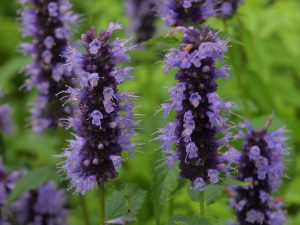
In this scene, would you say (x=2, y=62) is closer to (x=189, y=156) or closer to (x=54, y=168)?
(x=54, y=168)

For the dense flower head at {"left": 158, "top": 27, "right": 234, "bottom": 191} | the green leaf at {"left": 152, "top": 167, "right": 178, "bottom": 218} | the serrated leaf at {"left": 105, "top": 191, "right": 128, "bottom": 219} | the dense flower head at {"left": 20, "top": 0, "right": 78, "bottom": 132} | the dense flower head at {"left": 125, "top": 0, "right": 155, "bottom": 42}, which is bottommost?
the serrated leaf at {"left": 105, "top": 191, "right": 128, "bottom": 219}

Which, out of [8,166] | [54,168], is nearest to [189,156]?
[54,168]

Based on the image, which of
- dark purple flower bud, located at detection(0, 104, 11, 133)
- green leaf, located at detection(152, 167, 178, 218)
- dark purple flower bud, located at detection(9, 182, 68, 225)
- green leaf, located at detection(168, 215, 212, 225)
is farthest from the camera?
dark purple flower bud, located at detection(0, 104, 11, 133)

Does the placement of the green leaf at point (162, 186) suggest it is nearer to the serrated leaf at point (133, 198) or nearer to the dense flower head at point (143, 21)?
the serrated leaf at point (133, 198)

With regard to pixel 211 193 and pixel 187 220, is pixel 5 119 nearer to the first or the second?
pixel 211 193

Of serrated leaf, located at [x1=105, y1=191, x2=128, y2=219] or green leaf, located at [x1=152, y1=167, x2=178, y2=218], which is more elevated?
green leaf, located at [x1=152, y1=167, x2=178, y2=218]

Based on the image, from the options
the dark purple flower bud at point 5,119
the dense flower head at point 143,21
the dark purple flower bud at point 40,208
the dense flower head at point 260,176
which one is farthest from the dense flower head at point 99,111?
the dense flower head at point 143,21

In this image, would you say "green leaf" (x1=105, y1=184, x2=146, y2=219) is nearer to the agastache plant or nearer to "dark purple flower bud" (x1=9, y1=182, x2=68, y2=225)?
"dark purple flower bud" (x1=9, y1=182, x2=68, y2=225)

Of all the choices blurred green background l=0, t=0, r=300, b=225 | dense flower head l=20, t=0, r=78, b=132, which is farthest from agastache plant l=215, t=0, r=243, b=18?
dense flower head l=20, t=0, r=78, b=132
